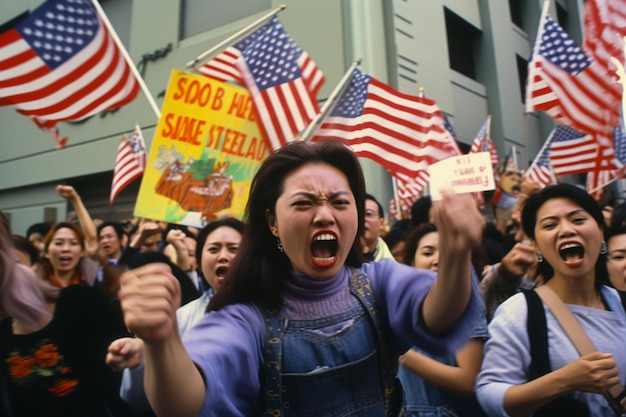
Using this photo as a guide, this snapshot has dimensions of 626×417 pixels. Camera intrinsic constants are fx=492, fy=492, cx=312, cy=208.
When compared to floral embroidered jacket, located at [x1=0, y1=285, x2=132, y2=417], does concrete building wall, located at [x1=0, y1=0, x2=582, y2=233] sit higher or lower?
higher

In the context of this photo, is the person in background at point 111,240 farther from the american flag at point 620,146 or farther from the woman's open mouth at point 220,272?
the american flag at point 620,146

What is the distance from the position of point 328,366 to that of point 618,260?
2300mm

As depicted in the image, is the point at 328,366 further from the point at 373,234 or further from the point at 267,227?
the point at 373,234

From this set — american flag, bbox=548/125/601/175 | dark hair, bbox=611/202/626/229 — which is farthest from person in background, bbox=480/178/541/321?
american flag, bbox=548/125/601/175

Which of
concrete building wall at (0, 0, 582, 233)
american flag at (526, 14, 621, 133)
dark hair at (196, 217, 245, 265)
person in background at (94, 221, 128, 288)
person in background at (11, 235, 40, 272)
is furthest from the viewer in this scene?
concrete building wall at (0, 0, 582, 233)

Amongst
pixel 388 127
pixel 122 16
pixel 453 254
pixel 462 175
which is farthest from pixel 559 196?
pixel 122 16

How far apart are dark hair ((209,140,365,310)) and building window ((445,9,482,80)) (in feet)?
32.8

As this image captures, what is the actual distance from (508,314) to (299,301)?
110 centimetres

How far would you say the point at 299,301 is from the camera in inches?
58.3

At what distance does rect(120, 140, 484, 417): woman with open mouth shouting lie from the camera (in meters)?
1.08

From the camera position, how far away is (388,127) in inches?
201

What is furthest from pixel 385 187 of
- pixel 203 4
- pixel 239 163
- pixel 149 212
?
pixel 203 4

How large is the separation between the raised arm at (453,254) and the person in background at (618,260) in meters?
2.05

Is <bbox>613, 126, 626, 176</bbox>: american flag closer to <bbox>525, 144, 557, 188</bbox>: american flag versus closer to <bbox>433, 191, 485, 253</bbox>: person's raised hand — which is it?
<bbox>525, 144, 557, 188</bbox>: american flag
